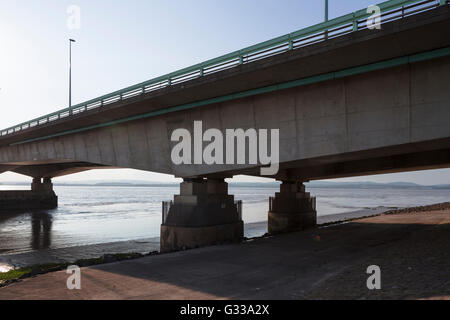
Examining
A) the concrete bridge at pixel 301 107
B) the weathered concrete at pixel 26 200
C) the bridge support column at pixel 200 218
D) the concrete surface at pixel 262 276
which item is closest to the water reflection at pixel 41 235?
the concrete bridge at pixel 301 107

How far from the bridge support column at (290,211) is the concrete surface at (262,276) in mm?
13596

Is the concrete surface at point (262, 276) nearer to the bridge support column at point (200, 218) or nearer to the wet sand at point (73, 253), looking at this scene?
the bridge support column at point (200, 218)

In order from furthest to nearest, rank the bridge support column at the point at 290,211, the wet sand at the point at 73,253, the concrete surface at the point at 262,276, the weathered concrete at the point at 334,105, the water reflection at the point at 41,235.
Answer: the bridge support column at the point at 290,211 → the water reflection at the point at 41,235 → the wet sand at the point at 73,253 → the weathered concrete at the point at 334,105 → the concrete surface at the point at 262,276

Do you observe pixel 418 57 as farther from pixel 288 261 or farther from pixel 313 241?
pixel 313 241

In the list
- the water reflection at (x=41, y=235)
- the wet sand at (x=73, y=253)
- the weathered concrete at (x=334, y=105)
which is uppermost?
the weathered concrete at (x=334, y=105)

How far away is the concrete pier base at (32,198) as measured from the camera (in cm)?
5872

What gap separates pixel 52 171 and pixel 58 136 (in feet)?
105

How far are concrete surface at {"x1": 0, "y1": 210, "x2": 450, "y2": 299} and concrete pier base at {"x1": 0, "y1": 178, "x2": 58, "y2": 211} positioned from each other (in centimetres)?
5460

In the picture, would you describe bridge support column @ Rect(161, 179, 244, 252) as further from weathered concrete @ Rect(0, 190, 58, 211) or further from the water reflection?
weathered concrete @ Rect(0, 190, 58, 211)

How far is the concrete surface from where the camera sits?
834 centimetres

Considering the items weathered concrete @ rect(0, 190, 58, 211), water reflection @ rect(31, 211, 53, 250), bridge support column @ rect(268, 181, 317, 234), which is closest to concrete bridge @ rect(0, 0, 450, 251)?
bridge support column @ rect(268, 181, 317, 234)

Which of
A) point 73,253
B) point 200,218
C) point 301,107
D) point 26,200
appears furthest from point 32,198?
point 301,107
